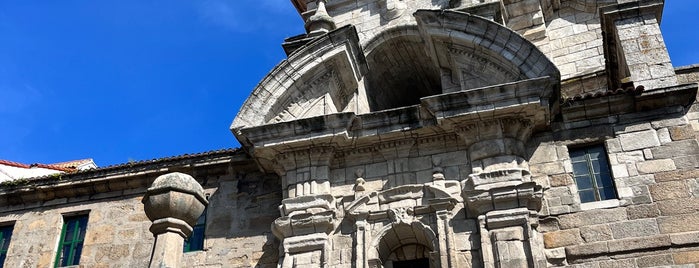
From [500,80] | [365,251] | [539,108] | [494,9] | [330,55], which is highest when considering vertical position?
[494,9]

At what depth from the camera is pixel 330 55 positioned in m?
10.1

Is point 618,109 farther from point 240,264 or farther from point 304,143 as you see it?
point 240,264

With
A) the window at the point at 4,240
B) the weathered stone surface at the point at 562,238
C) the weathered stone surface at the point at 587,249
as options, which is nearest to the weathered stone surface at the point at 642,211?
the weathered stone surface at the point at 587,249

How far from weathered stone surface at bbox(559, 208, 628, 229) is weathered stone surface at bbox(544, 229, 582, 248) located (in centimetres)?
8

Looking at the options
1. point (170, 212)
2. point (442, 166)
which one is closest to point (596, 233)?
point (442, 166)

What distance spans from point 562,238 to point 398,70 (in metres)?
4.63

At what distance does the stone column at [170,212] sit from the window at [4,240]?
669cm

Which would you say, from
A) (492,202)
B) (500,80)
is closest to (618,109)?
(500,80)

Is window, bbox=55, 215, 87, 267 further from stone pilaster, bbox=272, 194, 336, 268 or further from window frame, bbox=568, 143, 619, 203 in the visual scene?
window frame, bbox=568, 143, 619, 203

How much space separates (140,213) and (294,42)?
13.3ft

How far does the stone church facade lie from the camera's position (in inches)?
315

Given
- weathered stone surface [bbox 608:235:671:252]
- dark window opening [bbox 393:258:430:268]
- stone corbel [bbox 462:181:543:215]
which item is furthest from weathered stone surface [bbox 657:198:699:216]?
dark window opening [bbox 393:258:430:268]

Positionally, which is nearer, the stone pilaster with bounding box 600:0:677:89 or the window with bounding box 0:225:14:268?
the stone pilaster with bounding box 600:0:677:89

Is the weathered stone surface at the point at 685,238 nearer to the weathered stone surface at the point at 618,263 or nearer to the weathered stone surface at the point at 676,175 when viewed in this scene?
the weathered stone surface at the point at 618,263
